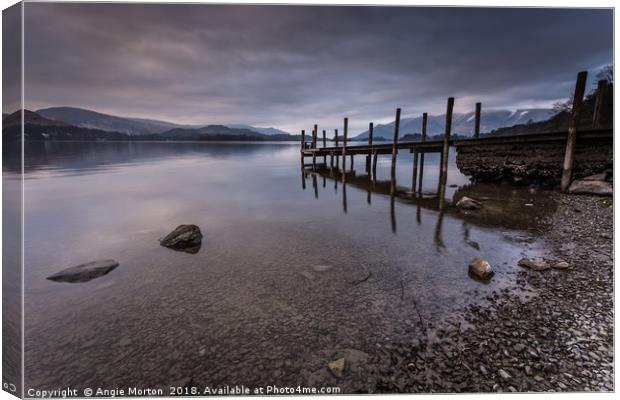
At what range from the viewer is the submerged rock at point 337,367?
10.6 ft

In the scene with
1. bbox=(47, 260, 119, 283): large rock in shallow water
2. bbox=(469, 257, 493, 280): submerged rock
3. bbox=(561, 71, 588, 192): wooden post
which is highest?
bbox=(561, 71, 588, 192): wooden post

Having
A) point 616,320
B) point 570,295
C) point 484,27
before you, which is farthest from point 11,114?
point 570,295

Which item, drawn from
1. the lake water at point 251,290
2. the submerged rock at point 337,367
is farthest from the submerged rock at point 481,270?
the submerged rock at point 337,367

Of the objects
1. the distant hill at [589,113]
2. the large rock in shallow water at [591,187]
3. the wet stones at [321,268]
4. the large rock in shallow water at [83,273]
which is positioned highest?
the distant hill at [589,113]

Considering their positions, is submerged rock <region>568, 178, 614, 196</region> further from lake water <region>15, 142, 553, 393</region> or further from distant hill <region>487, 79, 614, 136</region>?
distant hill <region>487, 79, 614, 136</region>

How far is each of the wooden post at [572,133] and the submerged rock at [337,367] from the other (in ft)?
46.7

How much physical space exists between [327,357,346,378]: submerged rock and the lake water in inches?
3.9

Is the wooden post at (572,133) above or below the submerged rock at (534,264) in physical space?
above

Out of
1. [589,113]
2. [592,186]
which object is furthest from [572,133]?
[589,113]

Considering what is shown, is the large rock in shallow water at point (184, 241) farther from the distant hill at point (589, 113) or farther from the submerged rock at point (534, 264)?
the distant hill at point (589, 113)

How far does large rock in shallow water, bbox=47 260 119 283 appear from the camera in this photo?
5.80 meters

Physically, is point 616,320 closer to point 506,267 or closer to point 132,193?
point 506,267

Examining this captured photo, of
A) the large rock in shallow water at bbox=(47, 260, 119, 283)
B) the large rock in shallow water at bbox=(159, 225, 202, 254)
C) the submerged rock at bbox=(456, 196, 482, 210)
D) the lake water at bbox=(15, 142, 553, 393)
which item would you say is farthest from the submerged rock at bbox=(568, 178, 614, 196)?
the large rock in shallow water at bbox=(47, 260, 119, 283)

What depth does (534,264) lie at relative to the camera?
5570 millimetres
